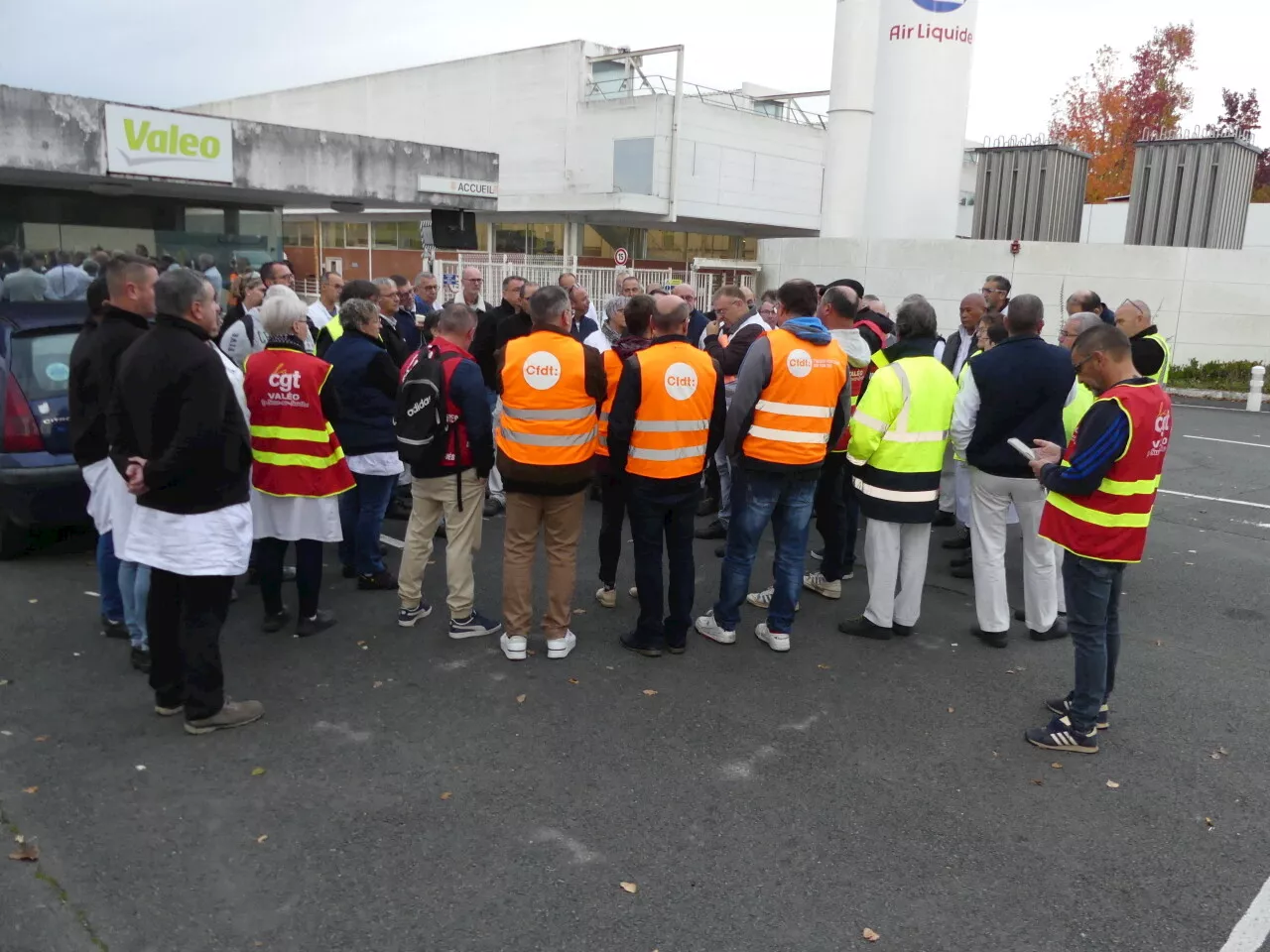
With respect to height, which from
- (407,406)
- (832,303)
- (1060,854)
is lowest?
(1060,854)

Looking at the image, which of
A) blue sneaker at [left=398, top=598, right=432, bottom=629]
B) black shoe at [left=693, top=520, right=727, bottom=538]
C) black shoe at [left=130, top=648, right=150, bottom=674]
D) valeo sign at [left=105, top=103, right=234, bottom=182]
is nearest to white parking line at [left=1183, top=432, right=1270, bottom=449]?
black shoe at [left=693, top=520, right=727, bottom=538]

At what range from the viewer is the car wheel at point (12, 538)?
639 centimetres

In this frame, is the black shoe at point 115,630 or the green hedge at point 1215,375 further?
the green hedge at point 1215,375

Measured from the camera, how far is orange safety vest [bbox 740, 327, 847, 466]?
5285 millimetres

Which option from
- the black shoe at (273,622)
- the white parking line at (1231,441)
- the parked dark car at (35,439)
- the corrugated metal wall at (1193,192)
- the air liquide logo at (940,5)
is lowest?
the black shoe at (273,622)

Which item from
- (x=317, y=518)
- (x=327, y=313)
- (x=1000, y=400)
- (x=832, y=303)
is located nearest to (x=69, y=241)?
(x=327, y=313)

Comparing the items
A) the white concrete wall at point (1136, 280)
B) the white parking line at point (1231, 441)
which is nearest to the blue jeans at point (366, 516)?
the white parking line at point (1231, 441)

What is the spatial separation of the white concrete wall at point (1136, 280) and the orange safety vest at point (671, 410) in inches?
626

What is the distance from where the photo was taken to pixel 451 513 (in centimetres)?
552

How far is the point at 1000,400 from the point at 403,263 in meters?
34.8

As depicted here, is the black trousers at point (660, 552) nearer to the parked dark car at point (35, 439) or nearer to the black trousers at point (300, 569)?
the black trousers at point (300, 569)

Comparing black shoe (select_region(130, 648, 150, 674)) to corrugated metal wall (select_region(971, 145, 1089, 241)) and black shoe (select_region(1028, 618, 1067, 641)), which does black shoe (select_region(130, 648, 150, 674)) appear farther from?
corrugated metal wall (select_region(971, 145, 1089, 241))

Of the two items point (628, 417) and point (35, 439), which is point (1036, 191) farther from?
point (35, 439)

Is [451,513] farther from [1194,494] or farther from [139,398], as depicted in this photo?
[1194,494]
